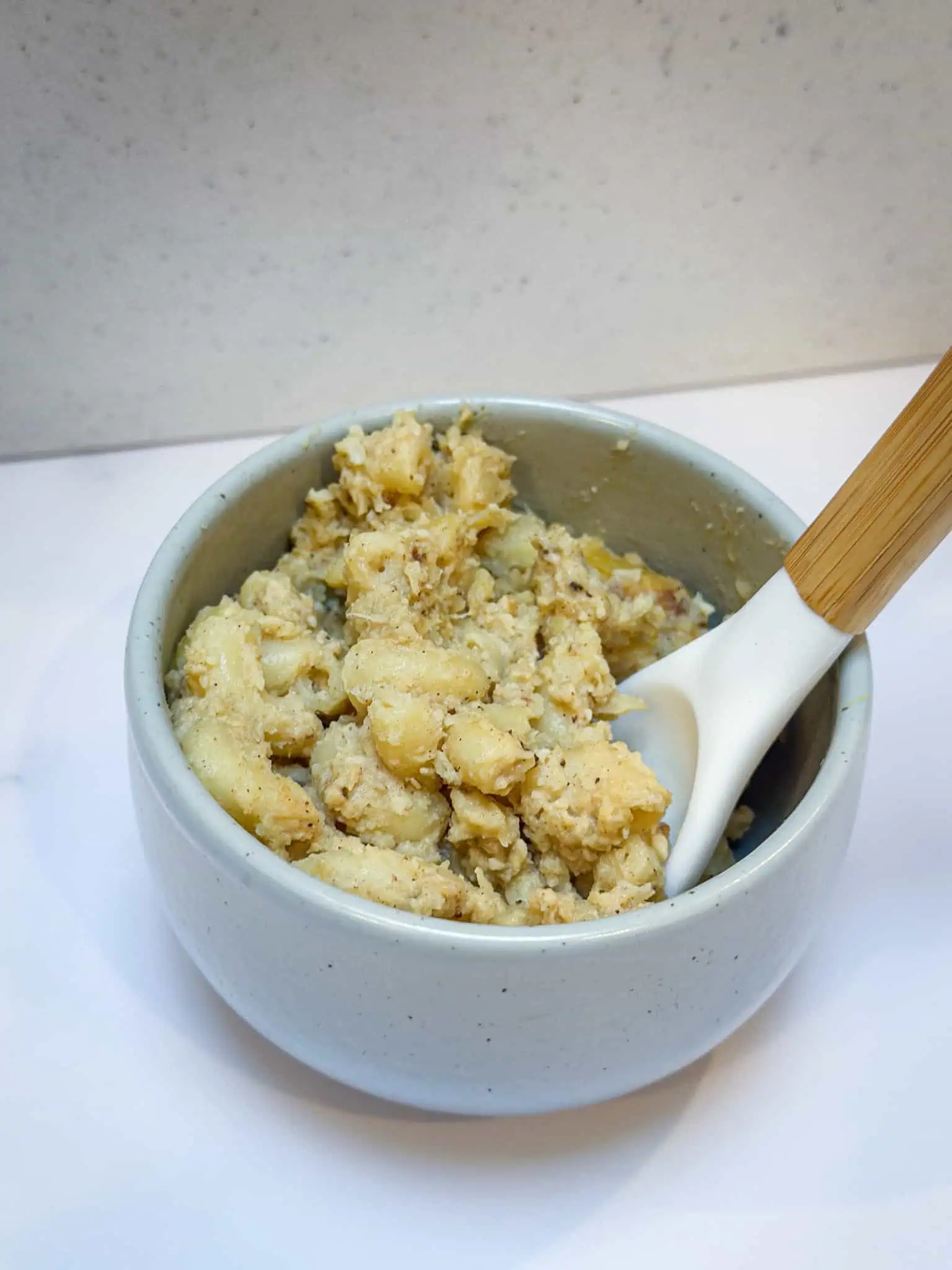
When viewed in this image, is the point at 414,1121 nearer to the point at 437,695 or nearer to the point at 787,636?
the point at 437,695

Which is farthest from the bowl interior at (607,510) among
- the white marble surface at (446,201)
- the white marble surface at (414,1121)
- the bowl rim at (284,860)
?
the white marble surface at (446,201)

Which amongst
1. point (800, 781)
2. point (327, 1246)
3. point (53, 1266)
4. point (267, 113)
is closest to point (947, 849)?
point (800, 781)

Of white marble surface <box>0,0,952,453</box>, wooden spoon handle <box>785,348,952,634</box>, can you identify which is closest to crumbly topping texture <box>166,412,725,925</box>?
wooden spoon handle <box>785,348,952,634</box>

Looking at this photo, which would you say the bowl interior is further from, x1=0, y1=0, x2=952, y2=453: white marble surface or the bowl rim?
x1=0, y1=0, x2=952, y2=453: white marble surface

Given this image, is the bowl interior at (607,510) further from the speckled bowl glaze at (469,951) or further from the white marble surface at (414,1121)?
the white marble surface at (414,1121)

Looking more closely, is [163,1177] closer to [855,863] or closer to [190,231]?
[855,863]
